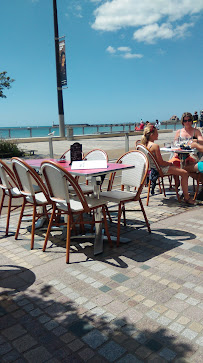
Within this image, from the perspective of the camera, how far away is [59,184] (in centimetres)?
352

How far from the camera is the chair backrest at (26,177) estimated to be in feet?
12.3

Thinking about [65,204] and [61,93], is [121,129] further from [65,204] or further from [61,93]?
[65,204]

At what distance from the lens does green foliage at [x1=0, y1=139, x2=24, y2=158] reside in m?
15.4

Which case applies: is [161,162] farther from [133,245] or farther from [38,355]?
[38,355]

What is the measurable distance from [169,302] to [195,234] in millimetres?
1747

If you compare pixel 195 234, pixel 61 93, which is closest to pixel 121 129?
pixel 61 93

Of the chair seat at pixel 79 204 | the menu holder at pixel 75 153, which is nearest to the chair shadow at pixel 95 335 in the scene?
the chair seat at pixel 79 204

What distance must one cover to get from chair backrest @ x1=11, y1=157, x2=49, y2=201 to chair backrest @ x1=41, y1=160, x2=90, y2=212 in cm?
14

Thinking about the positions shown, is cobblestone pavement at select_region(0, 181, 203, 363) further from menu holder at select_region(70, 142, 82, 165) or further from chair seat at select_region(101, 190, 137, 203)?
menu holder at select_region(70, 142, 82, 165)

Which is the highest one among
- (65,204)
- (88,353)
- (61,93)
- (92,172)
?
(61,93)

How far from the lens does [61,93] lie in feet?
79.6

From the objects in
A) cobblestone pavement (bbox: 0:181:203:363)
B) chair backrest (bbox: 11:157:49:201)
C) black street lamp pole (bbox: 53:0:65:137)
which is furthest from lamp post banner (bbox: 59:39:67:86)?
cobblestone pavement (bbox: 0:181:203:363)

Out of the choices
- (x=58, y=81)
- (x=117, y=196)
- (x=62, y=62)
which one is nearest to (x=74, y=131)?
(x=58, y=81)

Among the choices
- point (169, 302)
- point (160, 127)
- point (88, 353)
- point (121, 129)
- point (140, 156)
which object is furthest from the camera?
point (160, 127)
